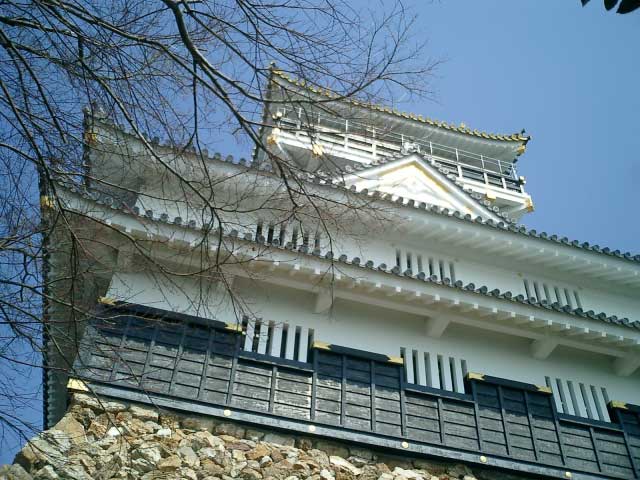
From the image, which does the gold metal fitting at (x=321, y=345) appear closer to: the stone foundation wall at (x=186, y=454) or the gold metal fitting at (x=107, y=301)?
the stone foundation wall at (x=186, y=454)

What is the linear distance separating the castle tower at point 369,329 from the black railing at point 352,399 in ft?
0.06

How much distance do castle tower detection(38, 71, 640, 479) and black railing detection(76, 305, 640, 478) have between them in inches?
0.7

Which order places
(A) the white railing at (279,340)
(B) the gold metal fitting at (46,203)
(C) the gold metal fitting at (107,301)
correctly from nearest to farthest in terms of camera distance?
(B) the gold metal fitting at (46,203) < (C) the gold metal fitting at (107,301) < (A) the white railing at (279,340)

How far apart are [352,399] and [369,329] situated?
1423mm

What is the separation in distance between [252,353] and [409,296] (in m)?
2.43

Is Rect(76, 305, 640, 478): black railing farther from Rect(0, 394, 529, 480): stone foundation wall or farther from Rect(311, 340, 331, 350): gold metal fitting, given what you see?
Rect(0, 394, 529, 480): stone foundation wall

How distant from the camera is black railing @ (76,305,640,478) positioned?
7922mm

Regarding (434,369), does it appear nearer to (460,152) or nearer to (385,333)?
(385,333)

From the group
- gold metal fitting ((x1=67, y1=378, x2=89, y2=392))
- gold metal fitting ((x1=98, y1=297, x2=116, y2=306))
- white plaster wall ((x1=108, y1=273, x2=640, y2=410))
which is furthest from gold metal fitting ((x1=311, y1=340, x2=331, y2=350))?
gold metal fitting ((x1=67, y1=378, x2=89, y2=392))

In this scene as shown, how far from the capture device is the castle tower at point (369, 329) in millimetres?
7949

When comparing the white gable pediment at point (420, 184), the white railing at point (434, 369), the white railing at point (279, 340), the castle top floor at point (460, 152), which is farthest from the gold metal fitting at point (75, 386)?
the castle top floor at point (460, 152)

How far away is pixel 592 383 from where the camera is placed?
9.95 m

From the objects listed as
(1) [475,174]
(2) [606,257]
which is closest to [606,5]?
(2) [606,257]

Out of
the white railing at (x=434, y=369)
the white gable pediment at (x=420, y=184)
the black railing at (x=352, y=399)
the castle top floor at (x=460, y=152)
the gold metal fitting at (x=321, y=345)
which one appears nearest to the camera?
the black railing at (x=352, y=399)
